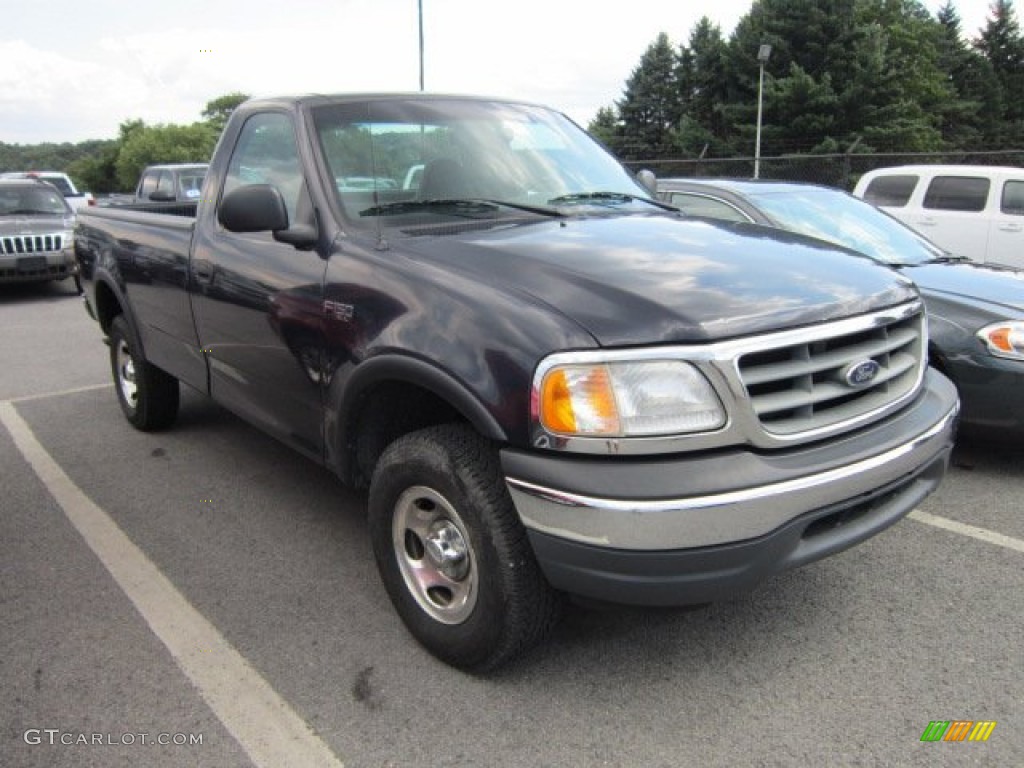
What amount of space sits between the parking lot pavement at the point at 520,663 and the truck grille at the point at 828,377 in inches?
26.1

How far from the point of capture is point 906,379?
2.91 meters

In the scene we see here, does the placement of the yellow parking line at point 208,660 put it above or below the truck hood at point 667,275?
below

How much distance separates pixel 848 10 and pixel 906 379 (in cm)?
4612

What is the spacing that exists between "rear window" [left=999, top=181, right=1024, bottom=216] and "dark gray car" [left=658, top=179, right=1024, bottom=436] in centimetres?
520

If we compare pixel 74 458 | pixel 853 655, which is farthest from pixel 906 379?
pixel 74 458

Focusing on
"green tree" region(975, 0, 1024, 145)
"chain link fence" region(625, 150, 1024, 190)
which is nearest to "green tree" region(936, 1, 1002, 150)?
"green tree" region(975, 0, 1024, 145)

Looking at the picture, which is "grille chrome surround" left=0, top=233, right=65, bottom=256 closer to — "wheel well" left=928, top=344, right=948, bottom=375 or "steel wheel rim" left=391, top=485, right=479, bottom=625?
"steel wheel rim" left=391, top=485, right=479, bottom=625

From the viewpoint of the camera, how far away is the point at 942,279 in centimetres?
498

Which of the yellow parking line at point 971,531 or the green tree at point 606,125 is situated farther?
the green tree at point 606,125

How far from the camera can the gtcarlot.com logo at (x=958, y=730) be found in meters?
2.45

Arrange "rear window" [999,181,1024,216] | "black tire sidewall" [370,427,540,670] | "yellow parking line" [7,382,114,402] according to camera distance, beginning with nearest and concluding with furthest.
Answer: "black tire sidewall" [370,427,540,670] → "yellow parking line" [7,382,114,402] → "rear window" [999,181,1024,216]

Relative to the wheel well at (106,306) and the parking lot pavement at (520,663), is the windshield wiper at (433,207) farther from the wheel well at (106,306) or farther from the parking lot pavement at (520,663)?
the wheel well at (106,306)

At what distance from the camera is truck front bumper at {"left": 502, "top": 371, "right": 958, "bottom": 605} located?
222 centimetres

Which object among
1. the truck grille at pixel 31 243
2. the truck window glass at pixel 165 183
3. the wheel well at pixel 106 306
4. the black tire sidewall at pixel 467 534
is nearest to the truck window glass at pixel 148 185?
the truck window glass at pixel 165 183
